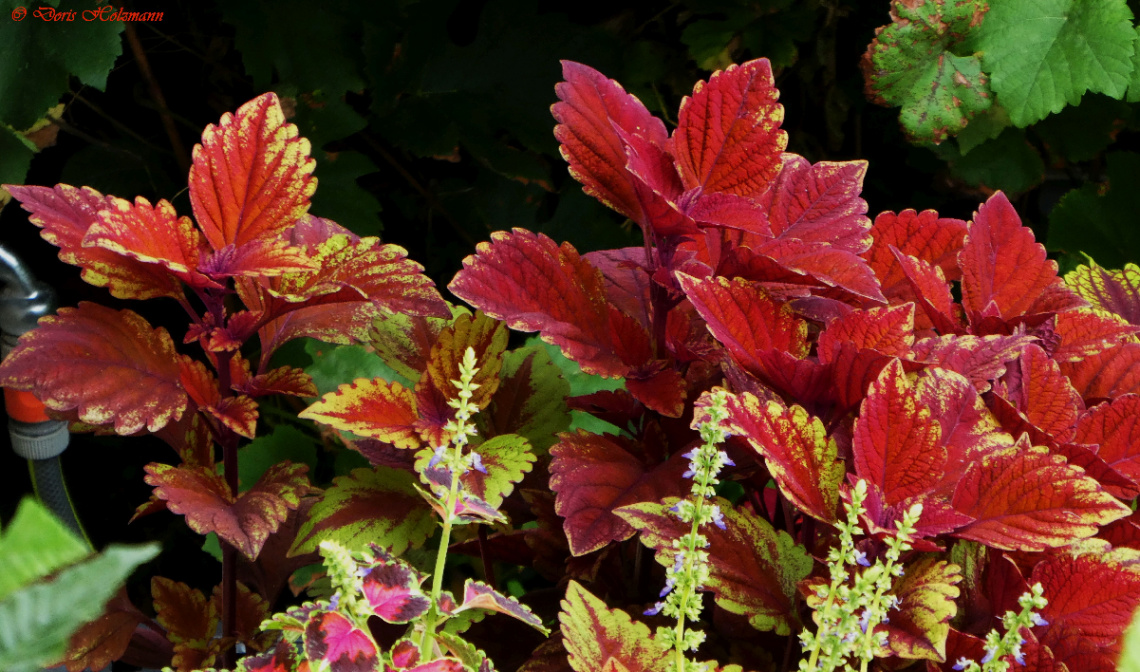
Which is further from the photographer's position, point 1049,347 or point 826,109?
point 826,109

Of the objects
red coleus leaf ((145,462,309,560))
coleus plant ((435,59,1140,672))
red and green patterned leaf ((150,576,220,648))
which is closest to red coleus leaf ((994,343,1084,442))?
coleus plant ((435,59,1140,672))

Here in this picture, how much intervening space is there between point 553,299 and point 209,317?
23cm

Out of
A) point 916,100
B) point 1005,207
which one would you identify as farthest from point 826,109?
point 1005,207

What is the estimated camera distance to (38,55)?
1.10m

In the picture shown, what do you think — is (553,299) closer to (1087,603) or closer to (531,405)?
(531,405)

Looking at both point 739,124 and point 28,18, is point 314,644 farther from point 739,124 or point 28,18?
point 28,18

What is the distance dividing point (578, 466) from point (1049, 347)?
34 cm

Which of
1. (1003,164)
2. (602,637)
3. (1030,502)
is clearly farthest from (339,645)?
(1003,164)

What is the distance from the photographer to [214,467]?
2.31 ft

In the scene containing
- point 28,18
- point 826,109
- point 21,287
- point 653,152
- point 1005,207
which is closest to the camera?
point 653,152

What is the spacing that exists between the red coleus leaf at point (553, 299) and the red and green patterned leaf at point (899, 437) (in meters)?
0.15

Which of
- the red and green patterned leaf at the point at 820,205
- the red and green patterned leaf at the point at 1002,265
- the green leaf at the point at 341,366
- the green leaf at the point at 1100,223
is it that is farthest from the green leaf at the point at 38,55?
the green leaf at the point at 1100,223

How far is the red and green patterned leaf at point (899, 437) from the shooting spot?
1.81 feet

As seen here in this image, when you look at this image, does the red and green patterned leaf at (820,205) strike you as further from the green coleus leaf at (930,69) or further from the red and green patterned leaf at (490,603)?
the green coleus leaf at (930,69)
